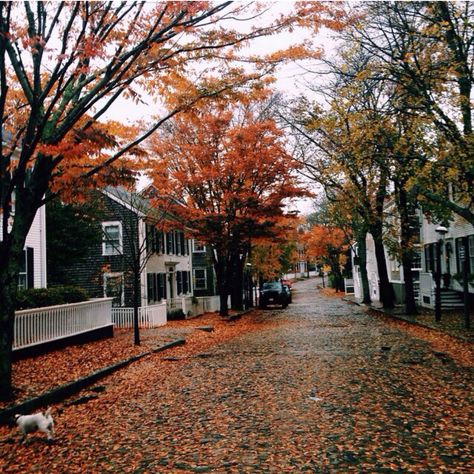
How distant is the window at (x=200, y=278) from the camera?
5234cm

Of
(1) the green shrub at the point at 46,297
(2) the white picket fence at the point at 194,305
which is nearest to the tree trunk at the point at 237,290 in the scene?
(2) the white picket fence at the point at 194,305

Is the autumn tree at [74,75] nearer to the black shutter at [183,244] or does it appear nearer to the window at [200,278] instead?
the black shutter at [183,244]

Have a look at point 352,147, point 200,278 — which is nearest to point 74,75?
point 352,147

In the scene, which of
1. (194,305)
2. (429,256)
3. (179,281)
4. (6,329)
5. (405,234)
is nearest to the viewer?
(6,329)

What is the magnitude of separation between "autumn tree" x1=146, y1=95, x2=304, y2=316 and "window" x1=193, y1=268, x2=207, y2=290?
25.3 meters

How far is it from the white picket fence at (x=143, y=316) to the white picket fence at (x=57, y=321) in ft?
16.6

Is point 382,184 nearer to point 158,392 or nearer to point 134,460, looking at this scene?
point 158,392

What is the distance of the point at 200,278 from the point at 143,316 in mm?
28652

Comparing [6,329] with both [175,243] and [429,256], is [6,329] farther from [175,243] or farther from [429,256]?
[175,243]

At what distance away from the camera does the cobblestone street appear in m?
5.58

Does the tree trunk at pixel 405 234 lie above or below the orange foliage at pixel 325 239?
below

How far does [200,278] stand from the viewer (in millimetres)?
52719

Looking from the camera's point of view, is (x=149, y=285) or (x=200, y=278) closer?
(x=149, y=285)

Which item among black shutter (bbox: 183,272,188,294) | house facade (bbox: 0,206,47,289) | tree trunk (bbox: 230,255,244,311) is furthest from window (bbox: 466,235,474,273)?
black shutter (bbox: 183,272,188,294)
